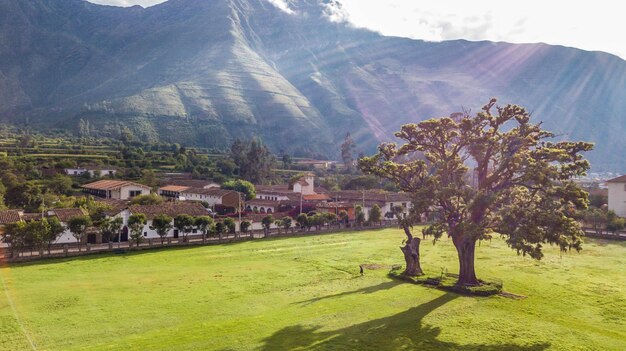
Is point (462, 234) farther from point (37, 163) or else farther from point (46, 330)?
point (37, 163)

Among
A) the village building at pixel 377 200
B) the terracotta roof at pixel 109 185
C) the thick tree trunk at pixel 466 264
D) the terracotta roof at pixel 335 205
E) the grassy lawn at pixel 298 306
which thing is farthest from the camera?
the village building at pixel 377 200

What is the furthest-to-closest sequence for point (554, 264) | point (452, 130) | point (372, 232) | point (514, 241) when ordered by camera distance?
point (372, 232)
point (554, 264)
point (452, 130)
point (514, 241)

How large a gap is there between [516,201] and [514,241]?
5.01 metres

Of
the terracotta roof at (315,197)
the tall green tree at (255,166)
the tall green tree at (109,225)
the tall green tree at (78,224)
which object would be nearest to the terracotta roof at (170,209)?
the tall green tree at (109,225)

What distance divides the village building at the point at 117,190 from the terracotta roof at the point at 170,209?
23671 millimetres

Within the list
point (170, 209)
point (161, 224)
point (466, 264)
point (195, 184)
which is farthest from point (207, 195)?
point (466, 264)

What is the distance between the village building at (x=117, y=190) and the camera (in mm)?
83812

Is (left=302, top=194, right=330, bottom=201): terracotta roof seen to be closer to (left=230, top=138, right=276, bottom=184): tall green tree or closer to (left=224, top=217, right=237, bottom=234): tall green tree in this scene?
(left=224, top=217, right=237, bottom=234): tall green tree

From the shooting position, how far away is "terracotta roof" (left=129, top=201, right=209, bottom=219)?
57.6 m

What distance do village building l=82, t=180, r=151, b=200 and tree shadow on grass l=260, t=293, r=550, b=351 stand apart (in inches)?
2618

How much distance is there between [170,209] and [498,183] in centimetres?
4148

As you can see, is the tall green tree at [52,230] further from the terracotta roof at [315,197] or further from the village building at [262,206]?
the terracotta roof at [315,197]

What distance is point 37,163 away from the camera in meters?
108

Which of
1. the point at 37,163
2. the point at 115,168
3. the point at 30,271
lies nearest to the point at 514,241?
the point at 30,271
